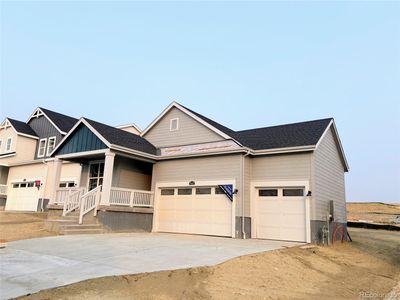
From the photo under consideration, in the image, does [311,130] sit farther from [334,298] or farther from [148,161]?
[334,298]

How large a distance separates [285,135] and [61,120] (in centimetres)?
2112

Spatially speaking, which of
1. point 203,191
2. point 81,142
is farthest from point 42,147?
point 203,191

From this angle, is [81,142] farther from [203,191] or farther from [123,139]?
[203,191]

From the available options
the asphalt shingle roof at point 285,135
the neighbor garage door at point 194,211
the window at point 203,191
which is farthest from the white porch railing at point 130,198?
the asphalt shingle roof at point 285,135

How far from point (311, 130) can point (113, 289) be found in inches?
494

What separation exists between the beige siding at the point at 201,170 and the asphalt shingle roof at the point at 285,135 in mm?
1292

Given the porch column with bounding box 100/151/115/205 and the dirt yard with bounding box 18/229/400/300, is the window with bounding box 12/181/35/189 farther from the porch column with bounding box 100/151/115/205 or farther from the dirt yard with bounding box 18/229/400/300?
the dirt yard with bounding box 18/229/400/300

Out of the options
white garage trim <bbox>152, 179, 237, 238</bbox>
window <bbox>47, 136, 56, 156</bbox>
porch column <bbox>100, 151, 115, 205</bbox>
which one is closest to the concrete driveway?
porch column <bbox>100, 151, 115, 205</bbox>

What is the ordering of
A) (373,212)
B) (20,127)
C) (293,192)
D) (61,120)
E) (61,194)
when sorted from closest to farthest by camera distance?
(293,192), (61,194), (61,120), (20,127), (373,212)

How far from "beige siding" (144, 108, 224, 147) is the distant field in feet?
74.7

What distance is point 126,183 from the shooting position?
1723cm

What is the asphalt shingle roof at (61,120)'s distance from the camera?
89.7 feet

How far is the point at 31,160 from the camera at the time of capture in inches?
→ 1048

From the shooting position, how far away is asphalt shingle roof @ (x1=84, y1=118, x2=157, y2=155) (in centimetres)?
1563
